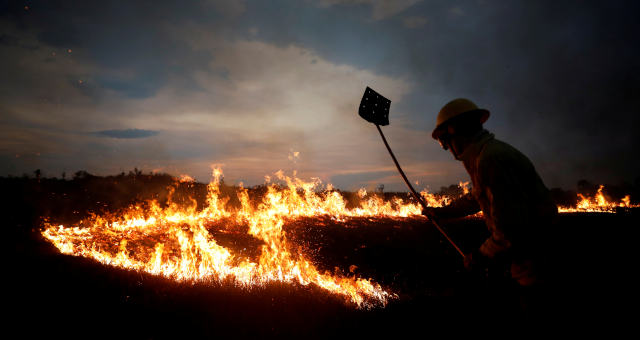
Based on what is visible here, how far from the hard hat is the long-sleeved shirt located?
1.87ft

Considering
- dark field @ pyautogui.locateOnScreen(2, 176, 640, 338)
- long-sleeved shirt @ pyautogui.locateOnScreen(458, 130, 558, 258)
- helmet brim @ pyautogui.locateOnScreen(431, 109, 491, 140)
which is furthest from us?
helmet brim @ pyautogui.locateOnScreen(431, 109, 491, 140)

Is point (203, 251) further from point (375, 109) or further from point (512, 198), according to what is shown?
point (512, 198)

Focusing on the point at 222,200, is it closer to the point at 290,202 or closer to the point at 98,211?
the point at 290,202

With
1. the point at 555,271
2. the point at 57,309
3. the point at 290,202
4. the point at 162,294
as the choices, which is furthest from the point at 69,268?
the point at 290,202

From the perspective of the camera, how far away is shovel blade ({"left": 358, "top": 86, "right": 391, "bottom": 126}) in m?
5.33

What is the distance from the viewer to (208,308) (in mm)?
5289

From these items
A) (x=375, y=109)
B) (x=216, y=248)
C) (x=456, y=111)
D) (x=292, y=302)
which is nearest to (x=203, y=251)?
(x=216, y=248)

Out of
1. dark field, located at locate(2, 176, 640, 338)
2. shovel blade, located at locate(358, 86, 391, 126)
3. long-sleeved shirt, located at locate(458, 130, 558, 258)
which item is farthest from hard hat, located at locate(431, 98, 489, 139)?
shovel blade, located at locate(358, 86, 391, 126)

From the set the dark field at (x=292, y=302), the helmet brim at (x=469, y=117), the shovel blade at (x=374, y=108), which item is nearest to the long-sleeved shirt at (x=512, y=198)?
the dark field at (x=292, y=302)

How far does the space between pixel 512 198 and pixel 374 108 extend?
327cm

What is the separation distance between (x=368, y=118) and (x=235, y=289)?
14.6ft

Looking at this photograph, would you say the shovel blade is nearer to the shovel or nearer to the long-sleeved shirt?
the shovel

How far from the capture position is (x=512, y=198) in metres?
2.61

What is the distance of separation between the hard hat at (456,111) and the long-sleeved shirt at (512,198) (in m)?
0.57
